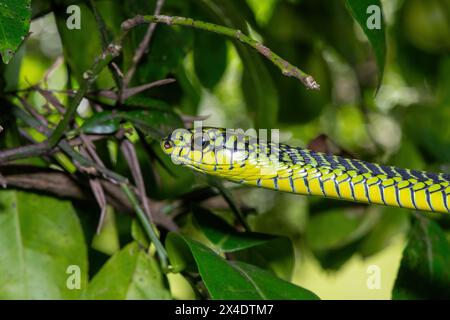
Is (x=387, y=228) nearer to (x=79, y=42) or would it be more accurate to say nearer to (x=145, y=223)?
(x=145, y=223)

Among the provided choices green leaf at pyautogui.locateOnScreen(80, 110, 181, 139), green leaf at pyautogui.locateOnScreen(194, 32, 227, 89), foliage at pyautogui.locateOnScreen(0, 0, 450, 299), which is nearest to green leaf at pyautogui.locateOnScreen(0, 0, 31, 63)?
foliage at pyautogui.locateOnScreen(0, 0, 450, 299)

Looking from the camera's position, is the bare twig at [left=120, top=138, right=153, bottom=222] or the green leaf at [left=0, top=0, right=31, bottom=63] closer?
the green leaf at [left=0, top=0, right=31, bottom=63]

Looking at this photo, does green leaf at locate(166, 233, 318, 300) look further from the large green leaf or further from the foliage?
the large green leaf

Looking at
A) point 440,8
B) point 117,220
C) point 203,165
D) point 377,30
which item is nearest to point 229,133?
point 203,165

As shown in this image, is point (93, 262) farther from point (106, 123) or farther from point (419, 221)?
point (419, 221)

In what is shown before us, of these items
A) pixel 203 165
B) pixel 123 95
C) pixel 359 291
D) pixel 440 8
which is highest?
pixel 440 8

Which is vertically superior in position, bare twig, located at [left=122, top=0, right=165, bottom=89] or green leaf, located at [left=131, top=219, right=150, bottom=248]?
bare twig, located at [left=122, top=0, right=165, bottom=89]

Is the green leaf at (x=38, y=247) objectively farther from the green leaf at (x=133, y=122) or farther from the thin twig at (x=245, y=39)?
the thin twig at (x=245, y=39)
